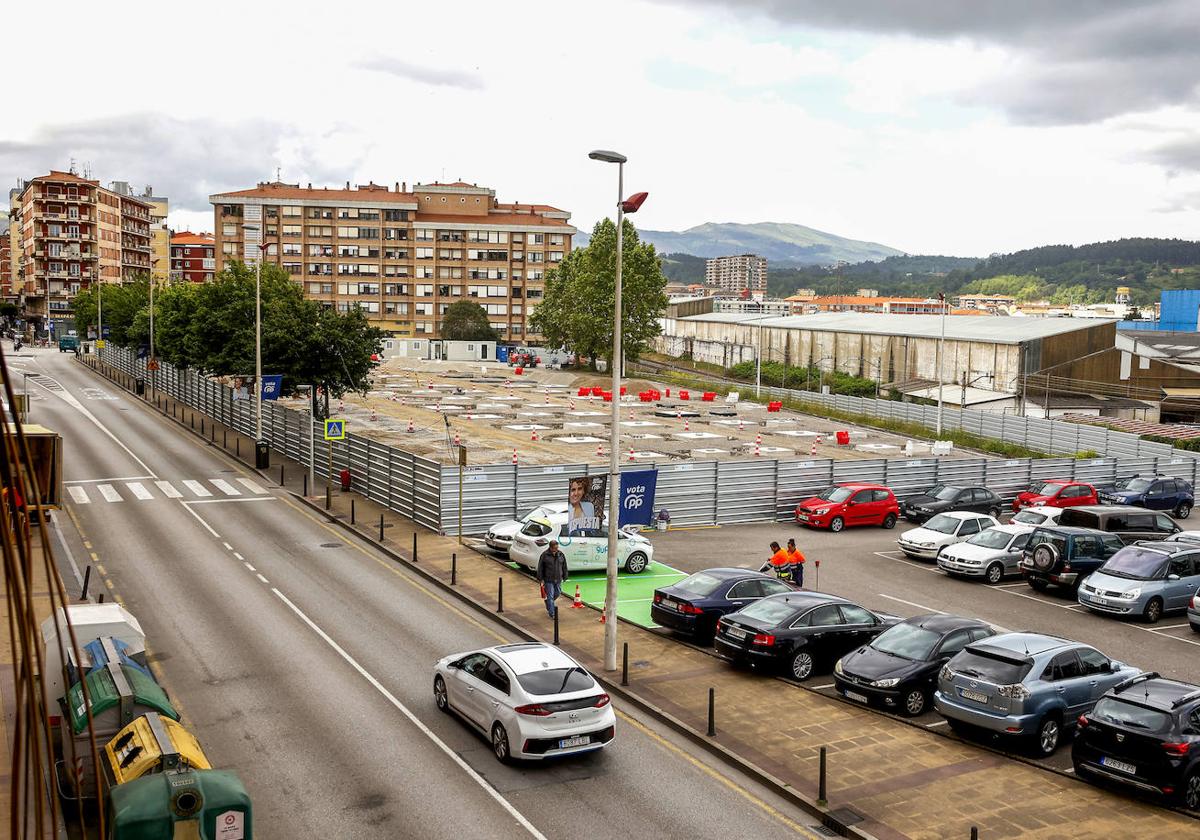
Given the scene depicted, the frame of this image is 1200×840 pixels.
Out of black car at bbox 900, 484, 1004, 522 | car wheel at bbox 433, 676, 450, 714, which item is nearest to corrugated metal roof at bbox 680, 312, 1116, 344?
black car at bbox 900, 484, 1004, 522

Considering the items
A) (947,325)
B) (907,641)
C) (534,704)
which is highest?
(947,325)

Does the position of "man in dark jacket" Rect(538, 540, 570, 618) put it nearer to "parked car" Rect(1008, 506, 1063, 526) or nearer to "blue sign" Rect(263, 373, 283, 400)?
"parked car" Rect(1008, 506, 1063, 526)

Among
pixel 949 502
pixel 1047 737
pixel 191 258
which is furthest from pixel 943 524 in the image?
pixel 191 258

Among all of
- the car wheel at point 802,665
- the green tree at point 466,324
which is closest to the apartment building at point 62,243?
the green tree at point 466,324

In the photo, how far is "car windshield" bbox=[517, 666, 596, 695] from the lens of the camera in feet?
49.1

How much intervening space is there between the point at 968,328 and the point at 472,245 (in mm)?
72626

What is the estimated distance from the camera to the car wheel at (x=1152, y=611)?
Result: 24.1m

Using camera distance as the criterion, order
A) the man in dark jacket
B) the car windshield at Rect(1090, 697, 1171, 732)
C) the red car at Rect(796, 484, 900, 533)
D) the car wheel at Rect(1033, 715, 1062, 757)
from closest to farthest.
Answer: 1. the car windshield at Rect(1090, 697, 1171, 732)
2. the car wheel at Rect(1033, 715, 1062, 757)
3. the man in dark jacket
4. the red car at Rect(796, 484, 900, 533)

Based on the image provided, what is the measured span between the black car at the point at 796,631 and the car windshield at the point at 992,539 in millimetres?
9643

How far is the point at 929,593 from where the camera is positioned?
87.1 ft

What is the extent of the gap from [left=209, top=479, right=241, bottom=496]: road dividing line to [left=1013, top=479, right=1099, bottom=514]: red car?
28.8 m

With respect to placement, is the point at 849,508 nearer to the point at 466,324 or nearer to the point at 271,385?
the point at 271,385

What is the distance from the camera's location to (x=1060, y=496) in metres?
39.1

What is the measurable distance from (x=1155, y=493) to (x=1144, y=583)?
2030cm
